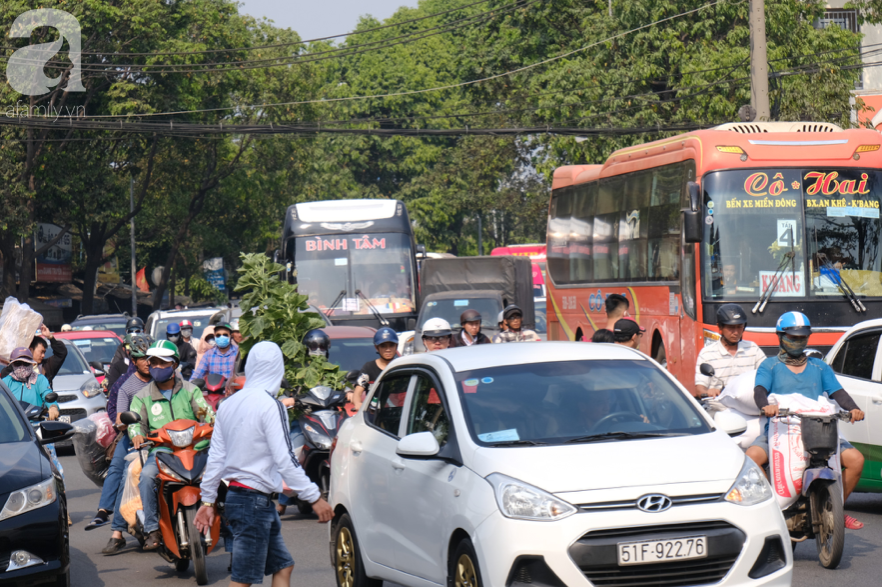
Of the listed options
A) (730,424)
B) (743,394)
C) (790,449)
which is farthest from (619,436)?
(743,394)

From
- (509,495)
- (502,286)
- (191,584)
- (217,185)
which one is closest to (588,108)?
(502,286)

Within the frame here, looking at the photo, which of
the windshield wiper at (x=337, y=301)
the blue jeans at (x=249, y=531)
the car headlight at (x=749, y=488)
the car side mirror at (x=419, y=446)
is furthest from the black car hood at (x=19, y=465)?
the windshield wiper at (x=337, y=301)

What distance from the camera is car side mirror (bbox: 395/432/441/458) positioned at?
233 inches

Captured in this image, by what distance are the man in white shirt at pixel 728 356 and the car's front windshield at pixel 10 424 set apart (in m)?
4.81

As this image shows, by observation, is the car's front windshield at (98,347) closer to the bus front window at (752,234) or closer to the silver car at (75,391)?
the silver car at (75,391)

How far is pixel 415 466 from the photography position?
6.27 metres

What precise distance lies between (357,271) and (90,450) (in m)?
14.1

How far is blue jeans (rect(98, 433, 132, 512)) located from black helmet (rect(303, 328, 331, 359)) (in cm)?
318

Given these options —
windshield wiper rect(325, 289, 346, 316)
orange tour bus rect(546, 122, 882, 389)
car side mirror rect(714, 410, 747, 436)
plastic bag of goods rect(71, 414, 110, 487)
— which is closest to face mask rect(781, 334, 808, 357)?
car side mirror rect(714, 410, 747, 436)

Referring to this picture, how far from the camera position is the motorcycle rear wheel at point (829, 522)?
7707 millimetres

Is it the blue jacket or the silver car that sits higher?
the blue jacket

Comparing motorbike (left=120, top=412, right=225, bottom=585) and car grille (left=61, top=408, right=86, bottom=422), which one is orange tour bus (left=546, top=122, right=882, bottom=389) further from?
car grille (left=61, top=408, right=86, bottom=422)

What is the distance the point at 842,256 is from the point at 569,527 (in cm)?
1011

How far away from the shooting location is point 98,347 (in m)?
22.4
